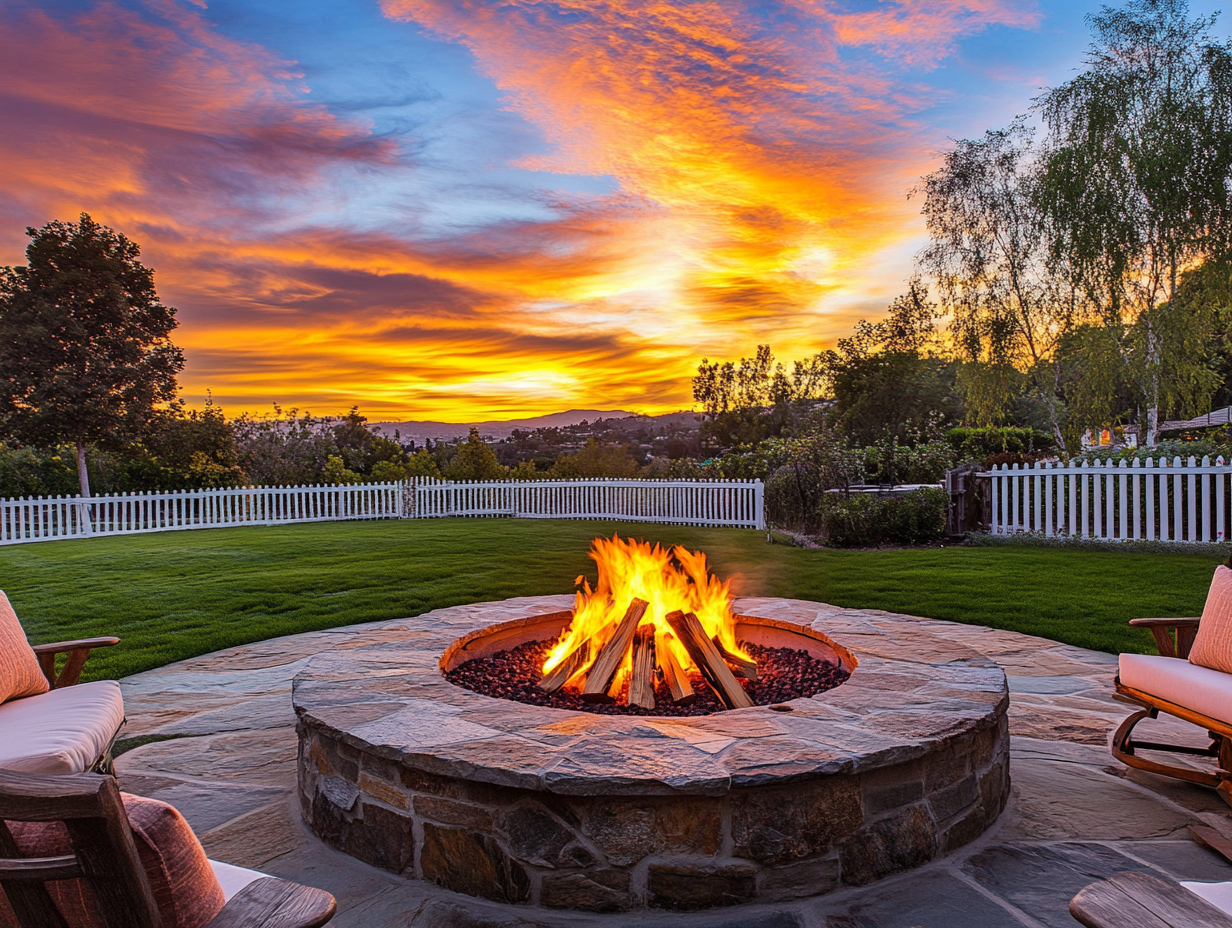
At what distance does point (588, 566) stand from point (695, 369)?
772 inches

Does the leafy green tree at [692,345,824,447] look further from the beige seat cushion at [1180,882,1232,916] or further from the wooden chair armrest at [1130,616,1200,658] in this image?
the beige seat cushion at [1180,882,1232,916]

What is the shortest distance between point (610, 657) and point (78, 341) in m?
19.6

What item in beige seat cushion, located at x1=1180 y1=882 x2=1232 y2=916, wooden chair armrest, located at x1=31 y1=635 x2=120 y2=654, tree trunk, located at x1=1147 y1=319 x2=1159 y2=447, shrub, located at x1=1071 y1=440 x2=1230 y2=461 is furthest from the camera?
tree trunk, located at x1=1147 y1=319 x2=1159 y2=447

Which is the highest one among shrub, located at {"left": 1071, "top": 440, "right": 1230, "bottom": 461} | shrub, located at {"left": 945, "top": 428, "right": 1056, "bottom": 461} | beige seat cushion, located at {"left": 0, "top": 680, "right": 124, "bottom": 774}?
shrub, located at {"left": 945, "top": 428, "right": 1056, "bottom": 461}

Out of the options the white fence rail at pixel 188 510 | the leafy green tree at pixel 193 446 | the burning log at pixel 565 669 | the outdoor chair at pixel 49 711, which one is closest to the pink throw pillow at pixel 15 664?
the outdoor chair at pixel 49 711

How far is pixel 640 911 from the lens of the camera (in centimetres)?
204

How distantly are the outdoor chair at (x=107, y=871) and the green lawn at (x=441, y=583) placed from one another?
404 cm

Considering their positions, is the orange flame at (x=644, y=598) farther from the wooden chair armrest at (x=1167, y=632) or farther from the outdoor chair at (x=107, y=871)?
the outdoor chair at (x=107, y=871)

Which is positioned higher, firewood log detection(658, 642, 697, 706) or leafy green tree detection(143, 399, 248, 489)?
leafy green tree detection(143, 399, 248, 489)

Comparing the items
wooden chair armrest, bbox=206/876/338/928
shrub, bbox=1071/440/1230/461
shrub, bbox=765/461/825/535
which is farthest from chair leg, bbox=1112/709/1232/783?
shrub, bbox=1071/440/1230/461

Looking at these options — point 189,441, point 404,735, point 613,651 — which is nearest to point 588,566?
point 613,651

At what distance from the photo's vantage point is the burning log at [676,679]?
10.2 feet

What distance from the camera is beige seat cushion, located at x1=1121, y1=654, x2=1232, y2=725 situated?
102 inches

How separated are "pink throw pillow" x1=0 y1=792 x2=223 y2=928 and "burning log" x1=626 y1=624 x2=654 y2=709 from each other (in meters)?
1.89
